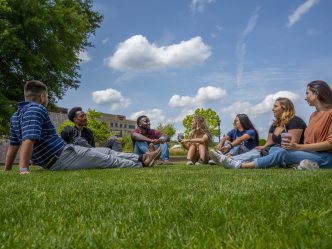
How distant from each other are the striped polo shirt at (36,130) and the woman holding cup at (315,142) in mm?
3730

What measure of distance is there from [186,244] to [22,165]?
498 centimetres

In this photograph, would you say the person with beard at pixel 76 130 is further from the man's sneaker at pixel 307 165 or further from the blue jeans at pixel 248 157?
the man's sneaker at pixel 307 165

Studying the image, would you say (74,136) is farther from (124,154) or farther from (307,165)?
(307,165)

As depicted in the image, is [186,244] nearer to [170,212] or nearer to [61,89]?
[170,212]

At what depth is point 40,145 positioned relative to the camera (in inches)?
265

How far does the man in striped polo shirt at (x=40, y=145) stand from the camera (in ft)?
19.8

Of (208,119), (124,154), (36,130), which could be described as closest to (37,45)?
(124,154)

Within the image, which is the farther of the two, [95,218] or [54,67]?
[54,67]

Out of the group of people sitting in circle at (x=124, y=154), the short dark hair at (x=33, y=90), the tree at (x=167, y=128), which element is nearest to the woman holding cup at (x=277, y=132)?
the group of people sitting in circle at (x=124, y=154)

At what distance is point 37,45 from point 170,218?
2032 cm

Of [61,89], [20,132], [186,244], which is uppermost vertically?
[61,89]

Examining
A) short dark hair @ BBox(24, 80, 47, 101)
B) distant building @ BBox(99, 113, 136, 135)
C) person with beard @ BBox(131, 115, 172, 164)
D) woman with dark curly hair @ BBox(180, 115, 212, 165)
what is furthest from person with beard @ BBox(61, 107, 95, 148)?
distant building @ BBox(99, 113, 136, 135)

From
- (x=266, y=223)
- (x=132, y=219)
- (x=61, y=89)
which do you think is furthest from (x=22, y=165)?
(x=61, y=89)

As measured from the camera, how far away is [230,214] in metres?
2.22
